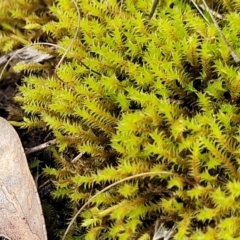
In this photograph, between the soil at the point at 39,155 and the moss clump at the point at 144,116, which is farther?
the soil at the point at 39,155

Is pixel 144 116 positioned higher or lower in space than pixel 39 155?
higher

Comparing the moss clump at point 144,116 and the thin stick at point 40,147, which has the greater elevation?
the moss clump at point 144,116

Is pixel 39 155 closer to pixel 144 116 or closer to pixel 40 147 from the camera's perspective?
pixel 40 147

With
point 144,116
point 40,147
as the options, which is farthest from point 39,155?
point 144,116

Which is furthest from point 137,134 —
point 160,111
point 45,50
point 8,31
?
point 8,31

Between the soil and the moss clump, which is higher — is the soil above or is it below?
below

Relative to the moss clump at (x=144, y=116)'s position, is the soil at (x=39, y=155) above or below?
below

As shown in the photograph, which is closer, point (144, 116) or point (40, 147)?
point (144, 116)

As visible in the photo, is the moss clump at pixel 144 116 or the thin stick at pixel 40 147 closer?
the moss clump at pixel 144 116
